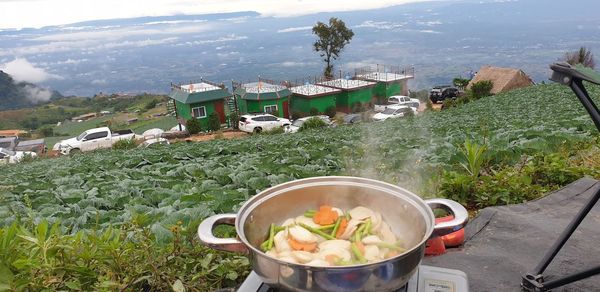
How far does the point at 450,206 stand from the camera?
85.5 inches

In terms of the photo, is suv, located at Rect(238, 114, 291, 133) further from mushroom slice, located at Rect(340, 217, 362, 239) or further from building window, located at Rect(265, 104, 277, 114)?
mushroom slice, located at Rect(340, 217, 362, 239)

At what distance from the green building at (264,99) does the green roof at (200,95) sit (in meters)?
2.18

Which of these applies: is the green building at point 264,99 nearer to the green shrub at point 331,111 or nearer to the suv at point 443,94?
the green shrub at point 331,111

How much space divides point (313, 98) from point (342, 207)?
36.7m

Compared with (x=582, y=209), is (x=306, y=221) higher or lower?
higher

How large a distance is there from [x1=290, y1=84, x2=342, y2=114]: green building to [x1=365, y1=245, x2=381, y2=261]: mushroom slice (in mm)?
36901

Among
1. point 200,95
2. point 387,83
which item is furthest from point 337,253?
point 387,83

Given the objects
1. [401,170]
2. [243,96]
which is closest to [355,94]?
[243,96]

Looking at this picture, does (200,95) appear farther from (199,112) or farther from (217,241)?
(217,241)

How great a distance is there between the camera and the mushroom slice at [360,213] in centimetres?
229

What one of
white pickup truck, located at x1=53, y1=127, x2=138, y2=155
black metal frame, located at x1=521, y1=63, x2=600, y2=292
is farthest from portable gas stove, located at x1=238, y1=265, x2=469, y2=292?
white pickup truck, located at x1=53, y1=127, x2=138, y2=155

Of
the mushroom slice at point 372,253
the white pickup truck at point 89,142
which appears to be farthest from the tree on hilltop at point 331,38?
the mushroom slice at point 372,253

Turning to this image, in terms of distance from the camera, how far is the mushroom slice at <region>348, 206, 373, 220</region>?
2291mm

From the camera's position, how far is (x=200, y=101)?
3447 centimetres
